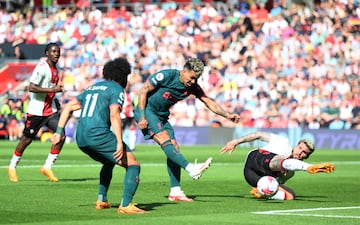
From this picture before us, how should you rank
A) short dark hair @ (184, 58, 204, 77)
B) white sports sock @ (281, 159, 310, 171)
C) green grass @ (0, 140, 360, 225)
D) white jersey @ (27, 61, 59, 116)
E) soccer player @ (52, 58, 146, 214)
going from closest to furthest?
green grass @ (0, 140, 360, 225) → soccer player @ (52, 58, 146, 214) → white sports sock @ (281, 159, 310, 171) → short dark hair @ (184, 58, 204, 77) → white jersey @ (27, 61, 59, 116)

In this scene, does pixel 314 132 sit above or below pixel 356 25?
below

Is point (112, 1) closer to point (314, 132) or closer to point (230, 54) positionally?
point (230, 54)

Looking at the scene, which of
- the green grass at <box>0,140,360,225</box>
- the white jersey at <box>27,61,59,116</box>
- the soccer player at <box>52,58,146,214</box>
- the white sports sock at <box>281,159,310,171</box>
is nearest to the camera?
the green grass at <box>0,140,360,225</box>

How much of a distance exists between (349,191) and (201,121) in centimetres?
2165

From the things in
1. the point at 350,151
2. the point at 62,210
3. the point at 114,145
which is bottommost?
the point at 350,151

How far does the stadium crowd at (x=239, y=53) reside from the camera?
37.6 metres

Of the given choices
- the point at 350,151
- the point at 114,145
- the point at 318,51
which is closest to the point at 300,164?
the point at 114,145

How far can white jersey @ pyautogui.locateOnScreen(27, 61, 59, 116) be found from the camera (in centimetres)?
1917

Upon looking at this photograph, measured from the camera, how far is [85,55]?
147 ft

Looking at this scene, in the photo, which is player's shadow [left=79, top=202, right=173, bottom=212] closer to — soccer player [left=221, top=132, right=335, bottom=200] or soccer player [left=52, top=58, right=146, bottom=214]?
soccer player [left=52, top=58, right=146, bottom=214]

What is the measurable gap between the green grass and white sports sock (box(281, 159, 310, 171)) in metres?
0.56

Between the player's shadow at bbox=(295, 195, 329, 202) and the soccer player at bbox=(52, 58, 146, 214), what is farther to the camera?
the player's shadow at bbox=(295, 195, 329, 202)

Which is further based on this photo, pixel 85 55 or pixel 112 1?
pixel 112 1

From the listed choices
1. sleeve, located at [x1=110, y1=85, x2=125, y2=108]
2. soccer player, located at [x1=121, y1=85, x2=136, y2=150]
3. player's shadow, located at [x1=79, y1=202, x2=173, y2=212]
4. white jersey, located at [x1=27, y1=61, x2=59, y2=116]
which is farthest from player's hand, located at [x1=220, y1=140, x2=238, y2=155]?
soccer player, located at [x1=121, y1=85, x2=136, y2=150]
